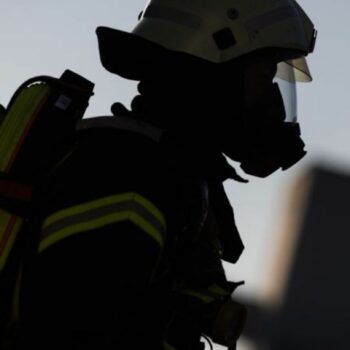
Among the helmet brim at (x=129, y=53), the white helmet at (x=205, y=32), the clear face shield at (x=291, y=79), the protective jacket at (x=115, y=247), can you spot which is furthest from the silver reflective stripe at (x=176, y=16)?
the protective jacket at (x=115, y=247)

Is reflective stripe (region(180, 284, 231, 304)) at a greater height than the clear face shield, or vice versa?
the clear face shield

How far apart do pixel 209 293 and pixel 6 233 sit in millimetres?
754

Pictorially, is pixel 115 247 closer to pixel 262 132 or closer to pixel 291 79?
pixel 262 132

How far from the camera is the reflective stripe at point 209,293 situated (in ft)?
15.9

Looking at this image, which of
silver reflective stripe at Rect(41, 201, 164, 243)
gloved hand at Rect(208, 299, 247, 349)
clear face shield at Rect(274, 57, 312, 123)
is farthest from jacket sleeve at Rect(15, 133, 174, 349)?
clear face shield at Rect(274, 57, 312, 123)

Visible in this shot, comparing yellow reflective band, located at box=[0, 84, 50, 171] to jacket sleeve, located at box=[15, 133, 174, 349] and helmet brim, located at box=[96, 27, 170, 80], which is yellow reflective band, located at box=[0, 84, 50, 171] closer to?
jacket sleeve, located at box=[15, 133, 174, 349]

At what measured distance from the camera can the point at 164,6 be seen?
5.42 metres

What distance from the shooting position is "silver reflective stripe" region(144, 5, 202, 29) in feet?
17.5

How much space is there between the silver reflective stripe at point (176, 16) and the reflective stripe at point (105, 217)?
1044 millimetres

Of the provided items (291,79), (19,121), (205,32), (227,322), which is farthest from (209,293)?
(291,79)

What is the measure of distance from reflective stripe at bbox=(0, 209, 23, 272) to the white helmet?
88cm

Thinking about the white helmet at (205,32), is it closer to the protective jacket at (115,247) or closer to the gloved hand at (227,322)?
the protective jacket at (115,247)

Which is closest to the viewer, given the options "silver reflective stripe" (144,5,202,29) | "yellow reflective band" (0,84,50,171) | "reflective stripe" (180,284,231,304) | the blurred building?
"yellow reflective band" (0,84,50,171)

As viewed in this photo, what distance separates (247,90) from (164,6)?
19.0 inches
